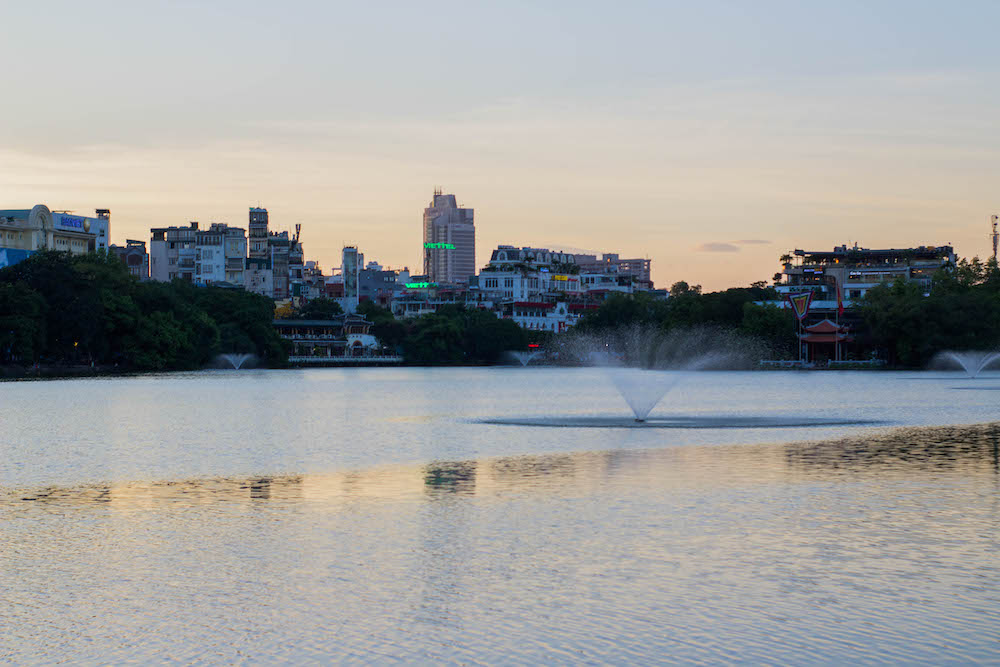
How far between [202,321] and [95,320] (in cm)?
2720

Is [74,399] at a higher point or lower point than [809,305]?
lower

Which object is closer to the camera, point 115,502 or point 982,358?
point 115,502

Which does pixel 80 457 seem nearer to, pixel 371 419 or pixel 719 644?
pixel 371 419

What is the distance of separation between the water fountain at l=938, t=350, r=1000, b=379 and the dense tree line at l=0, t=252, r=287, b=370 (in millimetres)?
88568

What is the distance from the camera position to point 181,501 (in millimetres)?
27578

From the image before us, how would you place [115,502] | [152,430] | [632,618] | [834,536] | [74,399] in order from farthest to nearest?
[74,399], [152,430], [115,502], [834,536], [632,618]

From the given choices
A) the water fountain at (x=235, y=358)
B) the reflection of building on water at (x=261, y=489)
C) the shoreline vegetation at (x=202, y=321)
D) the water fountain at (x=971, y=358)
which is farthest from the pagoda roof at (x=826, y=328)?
the reflection of building on water at (x=261, y=489)

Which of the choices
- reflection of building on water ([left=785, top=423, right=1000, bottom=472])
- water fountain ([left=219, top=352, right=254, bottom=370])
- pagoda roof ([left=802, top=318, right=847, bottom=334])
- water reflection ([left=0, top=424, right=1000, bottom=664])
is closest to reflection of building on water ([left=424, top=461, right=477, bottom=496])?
water reflection ([left=0, top=424, right=1000, bottom=664])

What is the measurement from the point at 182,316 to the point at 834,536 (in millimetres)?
Answer: 133503

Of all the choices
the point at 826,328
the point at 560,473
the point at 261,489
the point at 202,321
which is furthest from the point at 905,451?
the point at 826,328

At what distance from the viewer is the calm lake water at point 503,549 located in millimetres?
15297

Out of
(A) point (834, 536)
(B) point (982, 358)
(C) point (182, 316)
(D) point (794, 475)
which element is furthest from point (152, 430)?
(B) point (982, 358)

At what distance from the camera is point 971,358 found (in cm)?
14575

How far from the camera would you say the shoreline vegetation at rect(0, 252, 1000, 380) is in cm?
12138
